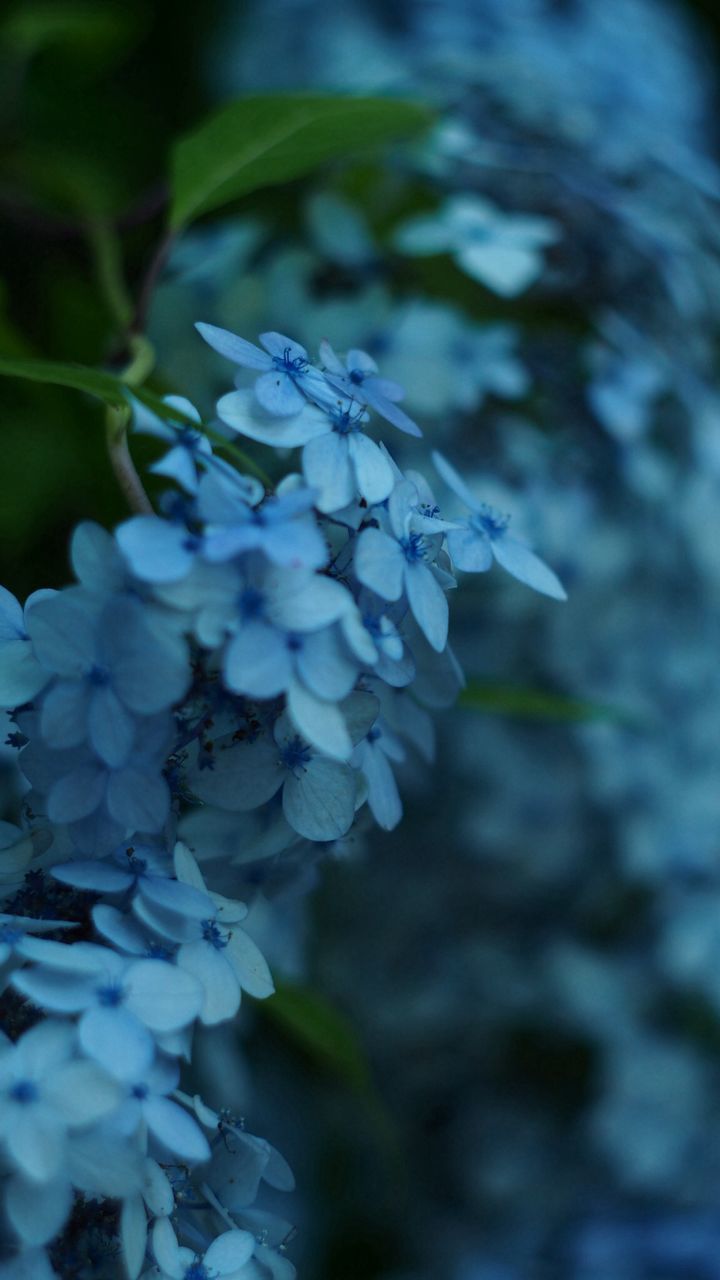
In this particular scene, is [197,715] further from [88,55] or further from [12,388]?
[88,55]

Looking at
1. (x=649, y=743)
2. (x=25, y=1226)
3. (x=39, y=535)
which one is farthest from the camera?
(x=649, y=743)

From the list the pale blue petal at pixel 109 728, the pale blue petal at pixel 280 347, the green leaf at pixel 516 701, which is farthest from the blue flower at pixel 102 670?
the green leaf at pixel 516 701

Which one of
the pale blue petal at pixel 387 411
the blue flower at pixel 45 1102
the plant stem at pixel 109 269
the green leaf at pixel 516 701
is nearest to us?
the blue flower at pixel 45 1102

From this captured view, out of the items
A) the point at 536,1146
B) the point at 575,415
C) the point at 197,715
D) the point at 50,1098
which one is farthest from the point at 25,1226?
the point at 536,1146

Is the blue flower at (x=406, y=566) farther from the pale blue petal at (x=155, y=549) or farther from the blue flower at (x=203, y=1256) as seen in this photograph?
the blue flower at (x=203, y=1256)

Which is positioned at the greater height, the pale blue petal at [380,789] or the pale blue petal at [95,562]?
the pale blue petal at [95,562]

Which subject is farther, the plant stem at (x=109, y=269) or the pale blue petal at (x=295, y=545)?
the plant stem at (x=109, y=269)
